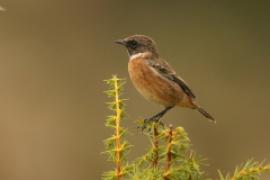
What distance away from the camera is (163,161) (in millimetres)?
2986

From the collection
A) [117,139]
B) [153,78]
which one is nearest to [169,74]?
[153,78]

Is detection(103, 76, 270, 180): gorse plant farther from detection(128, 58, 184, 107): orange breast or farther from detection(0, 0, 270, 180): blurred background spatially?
detection(0, 0, 270, 180): blurred background

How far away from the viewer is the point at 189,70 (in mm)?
11805

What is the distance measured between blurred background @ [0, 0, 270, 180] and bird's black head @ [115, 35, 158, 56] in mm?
4116

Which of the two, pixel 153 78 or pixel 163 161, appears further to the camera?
pixel 153 78

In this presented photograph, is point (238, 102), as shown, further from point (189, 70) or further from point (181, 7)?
point (181, 7)

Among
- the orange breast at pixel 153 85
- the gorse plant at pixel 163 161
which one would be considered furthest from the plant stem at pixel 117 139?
the orange breast at pixel 153 85

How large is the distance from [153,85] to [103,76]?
6.04 meters

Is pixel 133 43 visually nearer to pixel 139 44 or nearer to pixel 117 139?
pixel 139 44

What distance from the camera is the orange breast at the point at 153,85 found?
16.8ft

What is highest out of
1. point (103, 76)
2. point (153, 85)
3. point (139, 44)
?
point (103, 76)

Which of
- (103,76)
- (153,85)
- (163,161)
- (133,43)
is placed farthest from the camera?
(103,76)

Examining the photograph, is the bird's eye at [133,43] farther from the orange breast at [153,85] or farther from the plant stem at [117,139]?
the plant stem at [117,139]

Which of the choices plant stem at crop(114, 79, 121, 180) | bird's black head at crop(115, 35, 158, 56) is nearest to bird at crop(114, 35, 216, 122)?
bird's black head at crop(115, 35, 158, 56)
